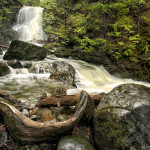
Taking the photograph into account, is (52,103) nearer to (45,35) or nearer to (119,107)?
(119,107)

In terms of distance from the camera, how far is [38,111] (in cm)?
302

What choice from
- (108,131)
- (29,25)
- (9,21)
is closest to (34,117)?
(108,131)

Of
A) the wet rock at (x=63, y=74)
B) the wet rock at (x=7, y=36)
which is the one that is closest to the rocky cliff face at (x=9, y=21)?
the wet rock at (x=7, y=36)

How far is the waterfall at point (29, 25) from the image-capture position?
17669mm

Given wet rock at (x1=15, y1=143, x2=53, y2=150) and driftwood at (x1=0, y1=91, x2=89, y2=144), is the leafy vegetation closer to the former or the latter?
driftwood at (x1=0, y1=91, x2=89, y2=144)

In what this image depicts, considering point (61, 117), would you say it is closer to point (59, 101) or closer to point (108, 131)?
point (59, 101)

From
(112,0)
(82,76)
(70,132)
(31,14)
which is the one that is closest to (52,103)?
(70,132)

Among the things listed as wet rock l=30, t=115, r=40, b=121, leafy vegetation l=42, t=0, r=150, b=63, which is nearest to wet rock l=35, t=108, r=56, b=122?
wet rock l=30, t=115, r=40, b=121

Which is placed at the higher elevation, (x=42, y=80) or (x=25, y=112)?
(x=25, y=112)

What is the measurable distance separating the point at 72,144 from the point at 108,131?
68cm

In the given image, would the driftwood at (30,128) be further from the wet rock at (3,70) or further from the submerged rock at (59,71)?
the wet rock at (3,70)

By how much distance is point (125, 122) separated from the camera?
2.02m

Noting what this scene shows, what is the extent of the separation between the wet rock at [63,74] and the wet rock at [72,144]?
4.55 metres

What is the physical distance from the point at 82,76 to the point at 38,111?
18.3ft
